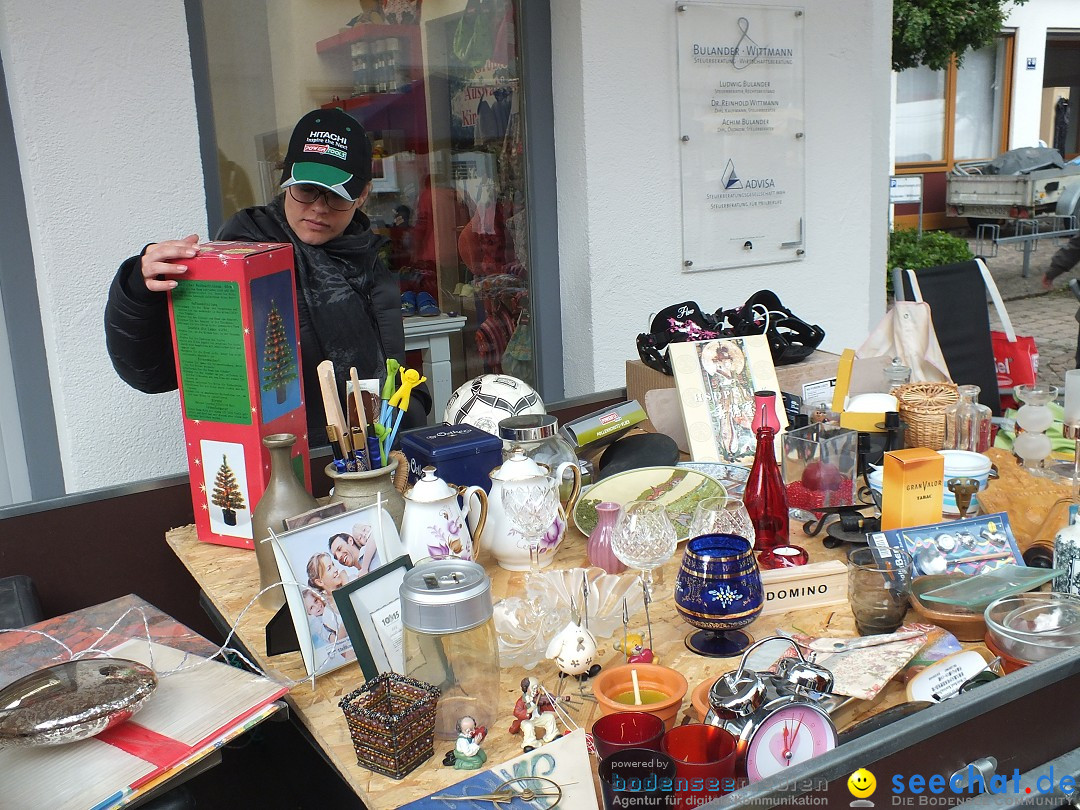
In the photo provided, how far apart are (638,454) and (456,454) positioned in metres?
Answer: 0.55

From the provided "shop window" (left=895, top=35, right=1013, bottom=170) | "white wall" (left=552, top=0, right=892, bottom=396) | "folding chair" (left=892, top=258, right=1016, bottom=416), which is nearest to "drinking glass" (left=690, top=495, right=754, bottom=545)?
"folding chair" (left=892, top=258, right=1016, bottom=416)

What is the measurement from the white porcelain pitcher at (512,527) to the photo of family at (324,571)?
0.26 m

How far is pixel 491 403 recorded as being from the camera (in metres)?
2.21

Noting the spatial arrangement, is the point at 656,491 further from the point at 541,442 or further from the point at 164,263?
the point at 164,263

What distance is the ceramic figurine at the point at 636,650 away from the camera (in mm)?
1453

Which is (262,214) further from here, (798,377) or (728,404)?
(798,377)

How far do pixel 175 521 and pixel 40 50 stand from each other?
1.60 metres

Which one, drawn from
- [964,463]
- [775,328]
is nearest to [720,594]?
[964,463]

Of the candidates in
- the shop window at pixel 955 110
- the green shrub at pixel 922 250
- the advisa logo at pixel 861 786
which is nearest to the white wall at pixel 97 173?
the advisa logo at pixel 861 786

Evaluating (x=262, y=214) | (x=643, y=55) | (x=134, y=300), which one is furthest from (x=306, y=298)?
(x=643, y=55)

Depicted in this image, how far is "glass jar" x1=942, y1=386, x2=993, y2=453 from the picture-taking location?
7.29 feet

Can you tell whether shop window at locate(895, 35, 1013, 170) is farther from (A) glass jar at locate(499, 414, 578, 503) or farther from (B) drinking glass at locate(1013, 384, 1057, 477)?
(A) glass jar at locate(499, 414, 578, 503)

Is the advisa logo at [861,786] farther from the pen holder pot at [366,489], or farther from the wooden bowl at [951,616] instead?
the pen holder pot at [366,489]

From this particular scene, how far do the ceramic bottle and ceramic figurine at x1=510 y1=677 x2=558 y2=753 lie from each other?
554 millimetres
